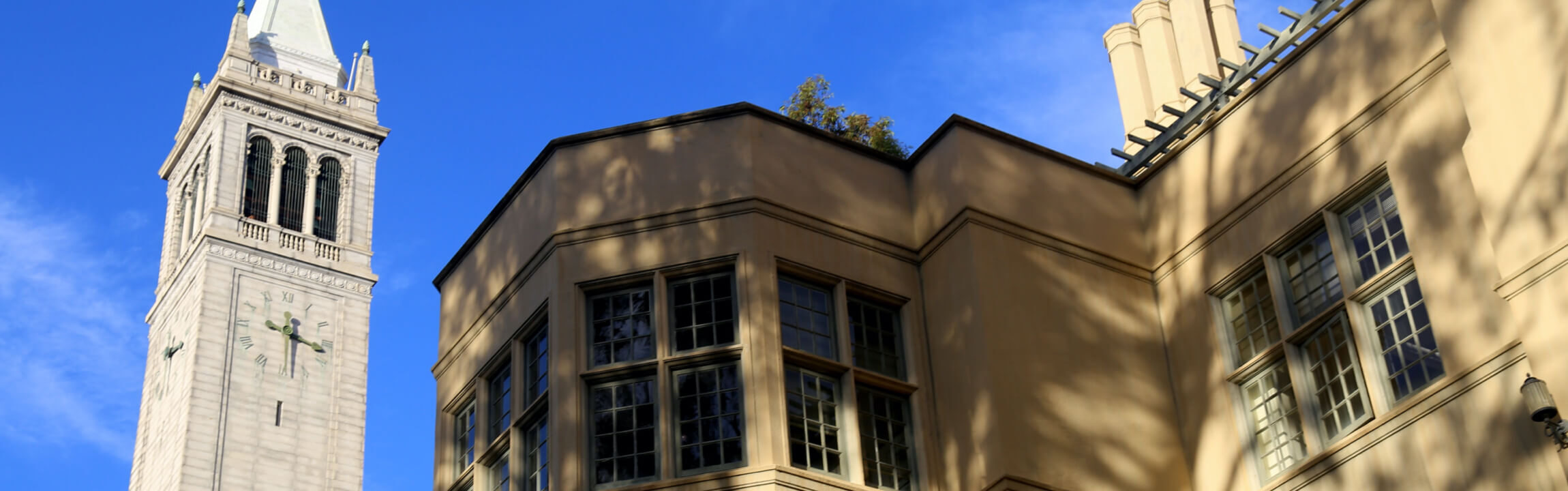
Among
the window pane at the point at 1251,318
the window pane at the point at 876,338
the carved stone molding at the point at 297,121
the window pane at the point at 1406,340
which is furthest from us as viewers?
the carved stone molding at the point at 297,121

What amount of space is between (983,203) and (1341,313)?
3.09 meters

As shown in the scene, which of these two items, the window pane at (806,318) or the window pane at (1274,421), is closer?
the window pane at (1274,421)

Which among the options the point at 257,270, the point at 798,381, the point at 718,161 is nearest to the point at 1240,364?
the point at 798,381

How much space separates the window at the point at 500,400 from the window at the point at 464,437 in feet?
0.93

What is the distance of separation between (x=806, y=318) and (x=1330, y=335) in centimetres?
407

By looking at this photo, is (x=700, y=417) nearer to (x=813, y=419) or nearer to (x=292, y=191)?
(x=813, y=419)

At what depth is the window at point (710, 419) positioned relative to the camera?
14234mm

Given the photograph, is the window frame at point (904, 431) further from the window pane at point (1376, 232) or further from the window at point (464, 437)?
the window at point (464, 437)

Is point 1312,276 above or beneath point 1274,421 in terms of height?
above

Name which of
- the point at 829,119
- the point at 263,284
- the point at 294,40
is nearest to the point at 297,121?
the point at 294,40

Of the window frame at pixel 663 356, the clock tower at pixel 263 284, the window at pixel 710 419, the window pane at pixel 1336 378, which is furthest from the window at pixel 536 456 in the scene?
the clock tower at pixel 263 284

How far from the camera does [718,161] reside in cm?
1591

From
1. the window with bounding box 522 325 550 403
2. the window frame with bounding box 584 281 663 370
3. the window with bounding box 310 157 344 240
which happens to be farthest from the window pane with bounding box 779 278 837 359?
the window with bounding box 310 157 344 240

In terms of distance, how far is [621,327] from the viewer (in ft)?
50.1
